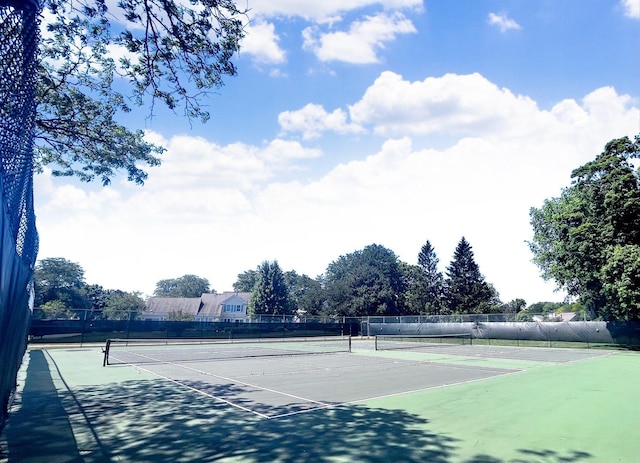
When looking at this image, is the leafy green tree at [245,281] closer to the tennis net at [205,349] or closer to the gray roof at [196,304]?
the gray roof at [196,304]

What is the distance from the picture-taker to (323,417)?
7.01 m

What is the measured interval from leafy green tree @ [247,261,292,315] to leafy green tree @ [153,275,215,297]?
66831 millimetres

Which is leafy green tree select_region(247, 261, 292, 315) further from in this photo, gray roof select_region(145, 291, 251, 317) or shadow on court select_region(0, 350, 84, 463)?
shadow on court select_region(0, 350, 84, 463)

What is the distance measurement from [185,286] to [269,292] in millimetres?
74196

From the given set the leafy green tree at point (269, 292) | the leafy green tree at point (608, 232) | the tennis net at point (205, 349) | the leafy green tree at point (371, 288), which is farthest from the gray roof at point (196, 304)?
the leafy green tree at point (608, 232)

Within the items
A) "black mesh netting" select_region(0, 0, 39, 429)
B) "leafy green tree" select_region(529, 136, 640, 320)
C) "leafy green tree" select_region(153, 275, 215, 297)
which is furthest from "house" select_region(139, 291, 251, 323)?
"black mesh netting" select_region(0, 0, 39, 429)

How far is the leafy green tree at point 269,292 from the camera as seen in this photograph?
60.0m

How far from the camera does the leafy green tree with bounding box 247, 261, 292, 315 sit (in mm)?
59969

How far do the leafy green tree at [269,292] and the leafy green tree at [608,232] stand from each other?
40.8 m

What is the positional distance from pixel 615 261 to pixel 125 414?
24.0 metres

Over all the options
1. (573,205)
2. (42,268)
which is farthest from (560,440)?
(42,268)

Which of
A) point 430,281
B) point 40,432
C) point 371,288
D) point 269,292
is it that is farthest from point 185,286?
point 40,432

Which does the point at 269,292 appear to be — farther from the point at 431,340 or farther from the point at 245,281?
the point at 245,281

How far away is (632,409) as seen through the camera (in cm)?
776
